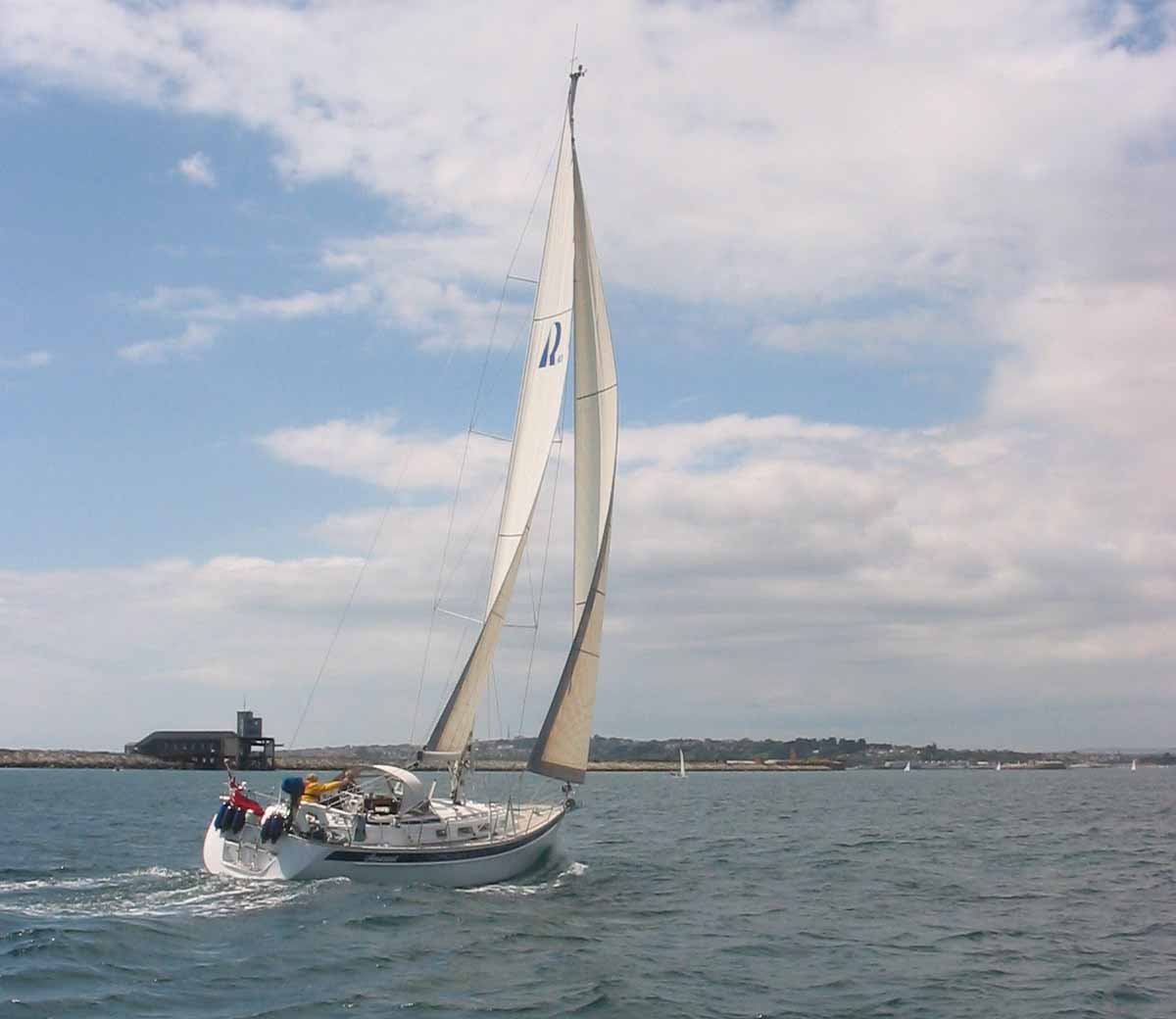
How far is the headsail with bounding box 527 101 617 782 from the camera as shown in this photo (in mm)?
27391

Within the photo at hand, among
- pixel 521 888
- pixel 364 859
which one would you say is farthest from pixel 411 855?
pixel 521 888

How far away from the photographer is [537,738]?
27469mm

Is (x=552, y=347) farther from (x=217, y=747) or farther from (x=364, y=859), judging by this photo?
(x=217, y=747)

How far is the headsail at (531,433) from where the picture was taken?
2834cm

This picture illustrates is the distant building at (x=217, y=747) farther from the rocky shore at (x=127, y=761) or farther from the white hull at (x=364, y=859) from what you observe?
the white hull at (x=364, y=859)

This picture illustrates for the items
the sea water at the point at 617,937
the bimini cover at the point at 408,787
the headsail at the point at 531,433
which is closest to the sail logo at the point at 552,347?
the headsail at the point at 531,433

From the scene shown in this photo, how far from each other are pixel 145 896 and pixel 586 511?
38.6 ft

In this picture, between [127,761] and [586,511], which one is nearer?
[586,511]

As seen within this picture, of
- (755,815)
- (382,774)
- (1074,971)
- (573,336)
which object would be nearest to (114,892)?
(382,774)

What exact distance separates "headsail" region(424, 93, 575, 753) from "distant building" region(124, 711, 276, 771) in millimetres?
86003

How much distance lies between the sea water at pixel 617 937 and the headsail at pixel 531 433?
3979 millimetres

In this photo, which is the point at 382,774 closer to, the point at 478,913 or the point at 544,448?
the point at 478,913

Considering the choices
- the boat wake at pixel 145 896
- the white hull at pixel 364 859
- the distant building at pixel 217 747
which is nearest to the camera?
the boat wake at pixel 145 896

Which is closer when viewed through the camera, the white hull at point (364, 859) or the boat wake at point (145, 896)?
the boat wake at point (145, 896)
